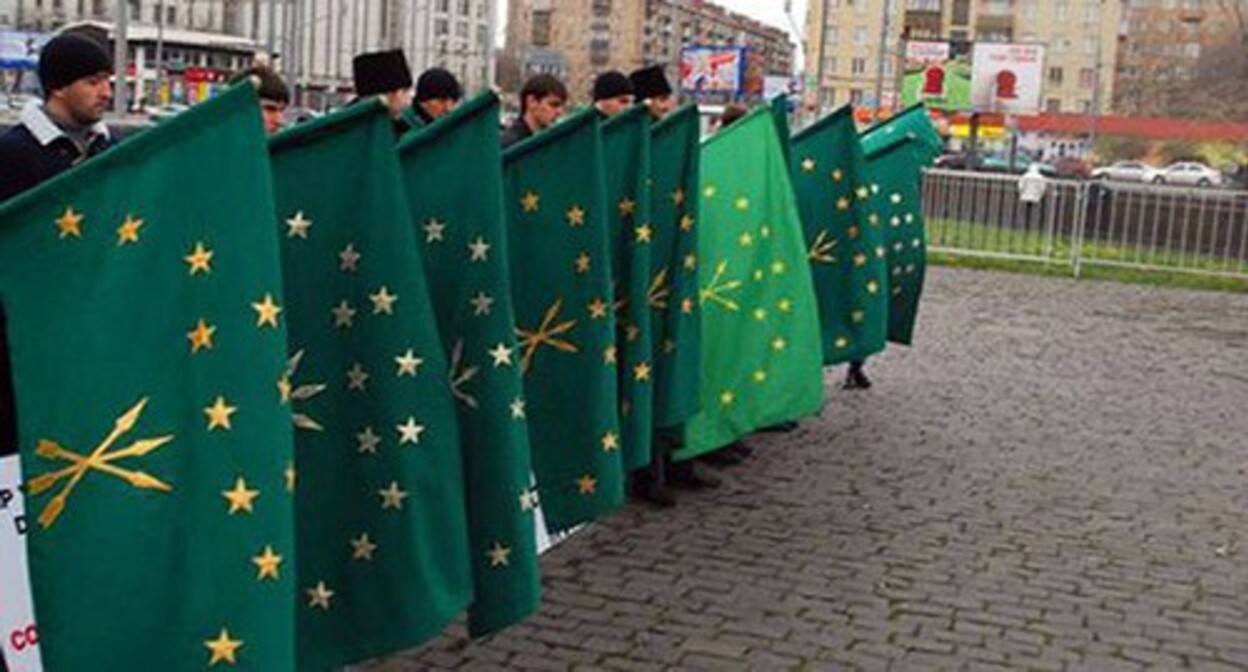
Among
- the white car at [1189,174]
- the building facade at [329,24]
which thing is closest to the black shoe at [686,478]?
the white car at [1189,174]

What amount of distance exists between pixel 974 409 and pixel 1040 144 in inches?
2962

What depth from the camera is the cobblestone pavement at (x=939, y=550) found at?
5637 millimetres

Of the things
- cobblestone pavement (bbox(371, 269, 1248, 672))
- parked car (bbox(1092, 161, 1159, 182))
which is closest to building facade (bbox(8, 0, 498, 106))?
parked car (bbox(1092, 161, 1159, 182))

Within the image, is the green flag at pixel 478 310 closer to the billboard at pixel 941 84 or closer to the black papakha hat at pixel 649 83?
the black papakha hat at pixel 649 83

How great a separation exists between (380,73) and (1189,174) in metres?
59.3

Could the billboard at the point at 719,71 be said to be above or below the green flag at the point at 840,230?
above

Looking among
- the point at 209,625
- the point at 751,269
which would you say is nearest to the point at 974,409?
the point at 751,269

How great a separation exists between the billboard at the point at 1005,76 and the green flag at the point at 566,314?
38658mm

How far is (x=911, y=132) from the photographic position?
10469mm

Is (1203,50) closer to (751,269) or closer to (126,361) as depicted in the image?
(751,269)

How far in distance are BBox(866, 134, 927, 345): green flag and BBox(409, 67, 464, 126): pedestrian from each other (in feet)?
13.2

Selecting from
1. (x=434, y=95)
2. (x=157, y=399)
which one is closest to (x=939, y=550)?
(x=434, y=95)

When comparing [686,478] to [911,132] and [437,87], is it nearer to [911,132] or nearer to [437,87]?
[437,87]

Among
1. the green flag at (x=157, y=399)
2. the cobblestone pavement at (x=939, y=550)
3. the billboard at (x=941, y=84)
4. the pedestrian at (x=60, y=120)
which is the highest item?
the billboard at (x=941, y=84)
